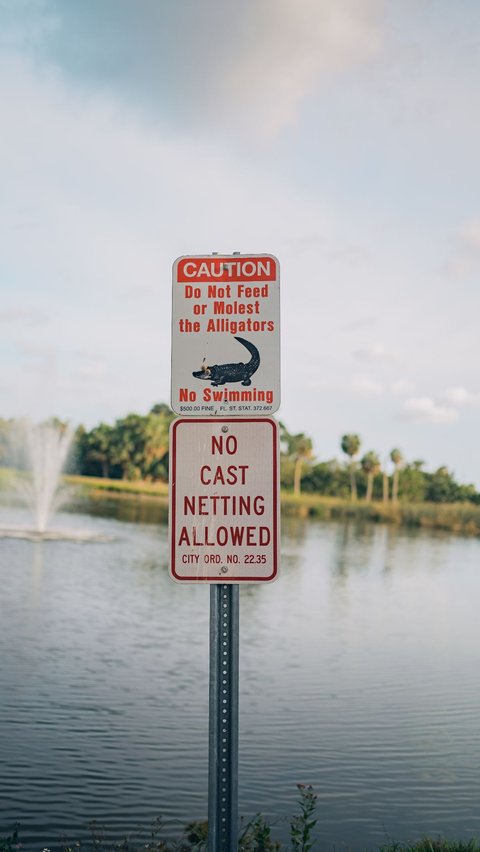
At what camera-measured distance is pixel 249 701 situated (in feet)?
45.2

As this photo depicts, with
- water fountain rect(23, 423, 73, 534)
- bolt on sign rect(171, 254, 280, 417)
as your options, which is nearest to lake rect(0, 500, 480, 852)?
bolt on sign rect(171, 254, 280, 417)

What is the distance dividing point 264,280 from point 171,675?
1238cm

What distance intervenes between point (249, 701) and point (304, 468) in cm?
5922

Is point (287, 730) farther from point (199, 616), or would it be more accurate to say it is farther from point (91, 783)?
point (199, 616)

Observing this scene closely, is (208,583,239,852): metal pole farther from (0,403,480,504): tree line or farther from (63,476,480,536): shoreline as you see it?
(0,403,480,504): tree line

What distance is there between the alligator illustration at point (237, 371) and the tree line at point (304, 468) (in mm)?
65963

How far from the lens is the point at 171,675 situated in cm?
1536

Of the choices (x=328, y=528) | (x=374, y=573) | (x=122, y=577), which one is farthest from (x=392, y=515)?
(x=122, y=577)

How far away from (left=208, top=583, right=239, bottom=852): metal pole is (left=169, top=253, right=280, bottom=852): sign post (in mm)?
11

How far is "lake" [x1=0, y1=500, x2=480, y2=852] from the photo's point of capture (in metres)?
8.66

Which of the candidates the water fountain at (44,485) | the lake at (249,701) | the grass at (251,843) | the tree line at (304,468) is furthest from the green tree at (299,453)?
the grass at (251,843)

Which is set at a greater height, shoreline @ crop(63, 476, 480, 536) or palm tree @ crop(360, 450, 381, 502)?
palm tree @ crop(360, 450, 381, 502)

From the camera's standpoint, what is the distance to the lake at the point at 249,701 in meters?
8.66

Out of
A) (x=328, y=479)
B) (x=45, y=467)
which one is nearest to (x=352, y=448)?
(x=328, y=479)
